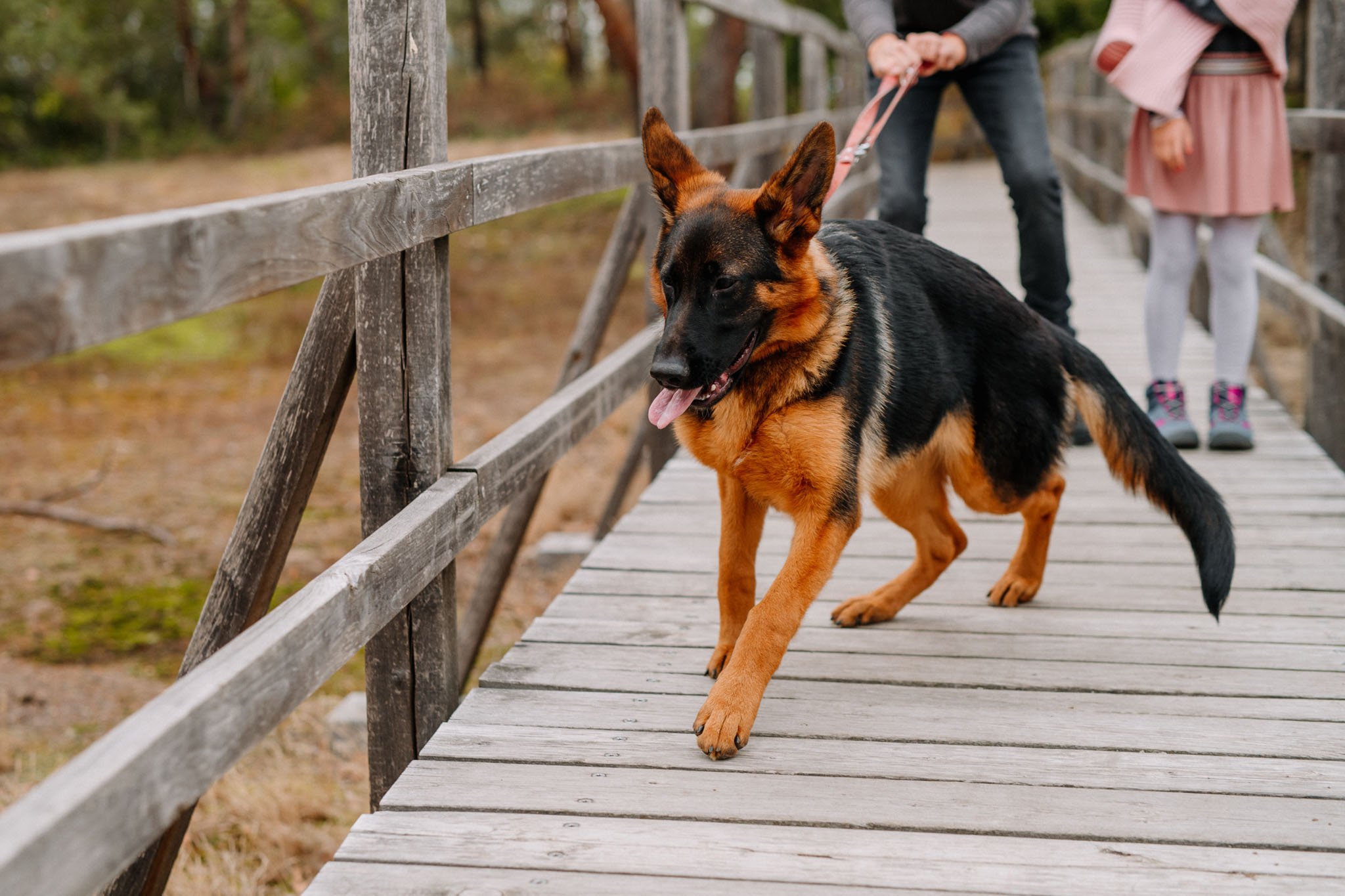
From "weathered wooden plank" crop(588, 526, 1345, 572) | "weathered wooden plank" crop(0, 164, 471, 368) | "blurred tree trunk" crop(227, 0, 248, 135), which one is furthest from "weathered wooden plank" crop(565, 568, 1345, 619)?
"blurred tree trunk" crop(227, 0, 248, 135)

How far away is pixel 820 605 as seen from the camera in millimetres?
3135

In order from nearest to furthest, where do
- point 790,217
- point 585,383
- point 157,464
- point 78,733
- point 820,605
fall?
point 790,217 < point 820,605 < point 585,383 < point 78,733 < point 157,464

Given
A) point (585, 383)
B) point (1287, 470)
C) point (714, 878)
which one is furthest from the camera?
point (1287, 470)

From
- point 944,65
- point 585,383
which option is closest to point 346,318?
point 585,383

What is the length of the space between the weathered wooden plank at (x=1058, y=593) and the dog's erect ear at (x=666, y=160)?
1.15 metres

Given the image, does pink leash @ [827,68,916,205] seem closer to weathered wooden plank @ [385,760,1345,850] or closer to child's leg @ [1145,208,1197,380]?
weathered wooden plank @ [385,760,1345,850]

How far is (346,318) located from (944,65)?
7.39 ft

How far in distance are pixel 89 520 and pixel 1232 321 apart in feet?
20.3

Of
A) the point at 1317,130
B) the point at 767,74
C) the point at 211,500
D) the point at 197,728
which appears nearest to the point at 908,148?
the point at 1317,130

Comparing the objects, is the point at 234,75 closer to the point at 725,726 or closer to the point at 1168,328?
the point at 1168,328

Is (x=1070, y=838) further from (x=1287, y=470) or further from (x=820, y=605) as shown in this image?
(x=1287, y=470)

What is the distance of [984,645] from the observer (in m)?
2.84

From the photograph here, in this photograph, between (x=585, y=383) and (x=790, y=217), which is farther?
(x=585, y=383)

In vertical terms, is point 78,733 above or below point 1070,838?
below
